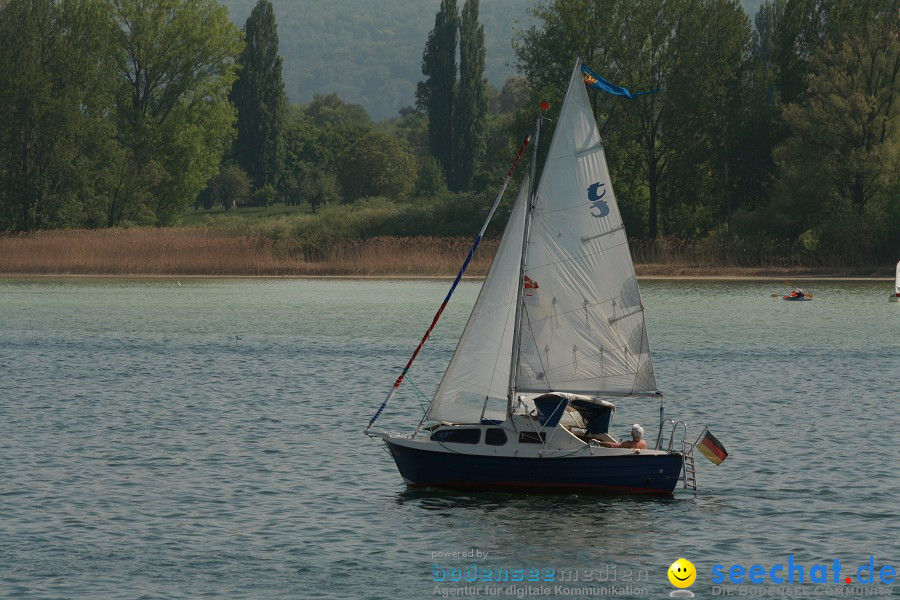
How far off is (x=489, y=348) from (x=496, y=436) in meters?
Answer: 2.21

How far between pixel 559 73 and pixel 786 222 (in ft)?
82.7

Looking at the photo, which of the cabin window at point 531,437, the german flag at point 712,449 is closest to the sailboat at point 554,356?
the cabin window at point 531,437

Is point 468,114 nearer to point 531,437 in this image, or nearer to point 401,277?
point 401,277

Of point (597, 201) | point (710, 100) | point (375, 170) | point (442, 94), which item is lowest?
point (597, 201)

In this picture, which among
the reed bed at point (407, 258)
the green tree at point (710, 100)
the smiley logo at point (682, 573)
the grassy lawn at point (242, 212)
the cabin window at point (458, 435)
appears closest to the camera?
the smiley logo at point (682, 573)

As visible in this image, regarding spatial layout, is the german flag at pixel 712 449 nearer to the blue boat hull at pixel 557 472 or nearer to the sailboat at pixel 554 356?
the sailboat at pixel 554 356

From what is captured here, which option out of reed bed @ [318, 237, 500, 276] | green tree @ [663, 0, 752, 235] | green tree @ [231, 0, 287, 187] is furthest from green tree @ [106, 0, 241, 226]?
green tree @ [663, 0, 752, 235]

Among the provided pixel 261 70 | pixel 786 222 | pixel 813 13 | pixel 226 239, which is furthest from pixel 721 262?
pixel 261 70

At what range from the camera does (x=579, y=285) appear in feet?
103

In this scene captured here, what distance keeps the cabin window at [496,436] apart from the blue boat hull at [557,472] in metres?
0.35

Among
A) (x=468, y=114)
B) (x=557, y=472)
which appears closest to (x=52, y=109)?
(x=468, y=114)

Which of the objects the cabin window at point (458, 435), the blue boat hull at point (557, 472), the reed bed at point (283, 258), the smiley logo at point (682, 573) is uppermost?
the reed bed at point (283, 258)

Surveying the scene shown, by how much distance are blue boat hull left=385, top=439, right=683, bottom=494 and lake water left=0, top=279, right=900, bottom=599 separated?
1.14 feet

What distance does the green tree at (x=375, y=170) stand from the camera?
563 feet
